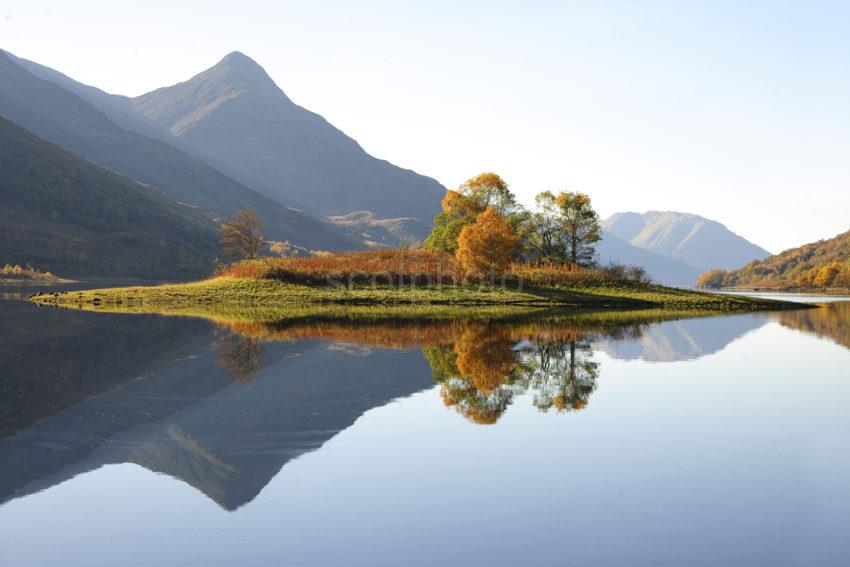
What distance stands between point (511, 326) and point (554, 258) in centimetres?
4025

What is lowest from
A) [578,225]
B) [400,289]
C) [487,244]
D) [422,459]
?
[422,459]

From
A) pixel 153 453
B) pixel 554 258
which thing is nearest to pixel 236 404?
pixel 153 453

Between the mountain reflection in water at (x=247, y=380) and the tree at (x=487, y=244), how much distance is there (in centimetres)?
2397

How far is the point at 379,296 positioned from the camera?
214ft

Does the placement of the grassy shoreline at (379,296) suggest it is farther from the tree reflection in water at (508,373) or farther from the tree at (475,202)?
the tree reflection in water at (508,373)

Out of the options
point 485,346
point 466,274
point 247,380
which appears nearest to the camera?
point 247,380

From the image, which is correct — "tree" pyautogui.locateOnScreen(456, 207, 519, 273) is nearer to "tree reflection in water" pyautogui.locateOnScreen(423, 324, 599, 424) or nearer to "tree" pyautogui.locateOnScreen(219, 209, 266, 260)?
"tree" pyautogui.locateOnScreen(219, 209, 266, 260)

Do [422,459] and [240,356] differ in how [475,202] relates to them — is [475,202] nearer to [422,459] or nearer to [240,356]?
[240,356]

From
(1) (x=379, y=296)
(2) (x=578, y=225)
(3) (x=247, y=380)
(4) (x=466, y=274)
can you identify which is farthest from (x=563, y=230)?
(3) (x=247, y=380)

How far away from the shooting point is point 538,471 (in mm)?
13492

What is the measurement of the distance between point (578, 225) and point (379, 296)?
30.5 metres

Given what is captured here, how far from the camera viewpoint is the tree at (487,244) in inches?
2736

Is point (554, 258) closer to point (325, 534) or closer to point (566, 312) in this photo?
point (566, 312)

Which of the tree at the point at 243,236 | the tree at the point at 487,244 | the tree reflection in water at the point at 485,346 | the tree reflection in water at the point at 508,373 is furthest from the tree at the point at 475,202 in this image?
the tree reflection in water at the point at 508,373
